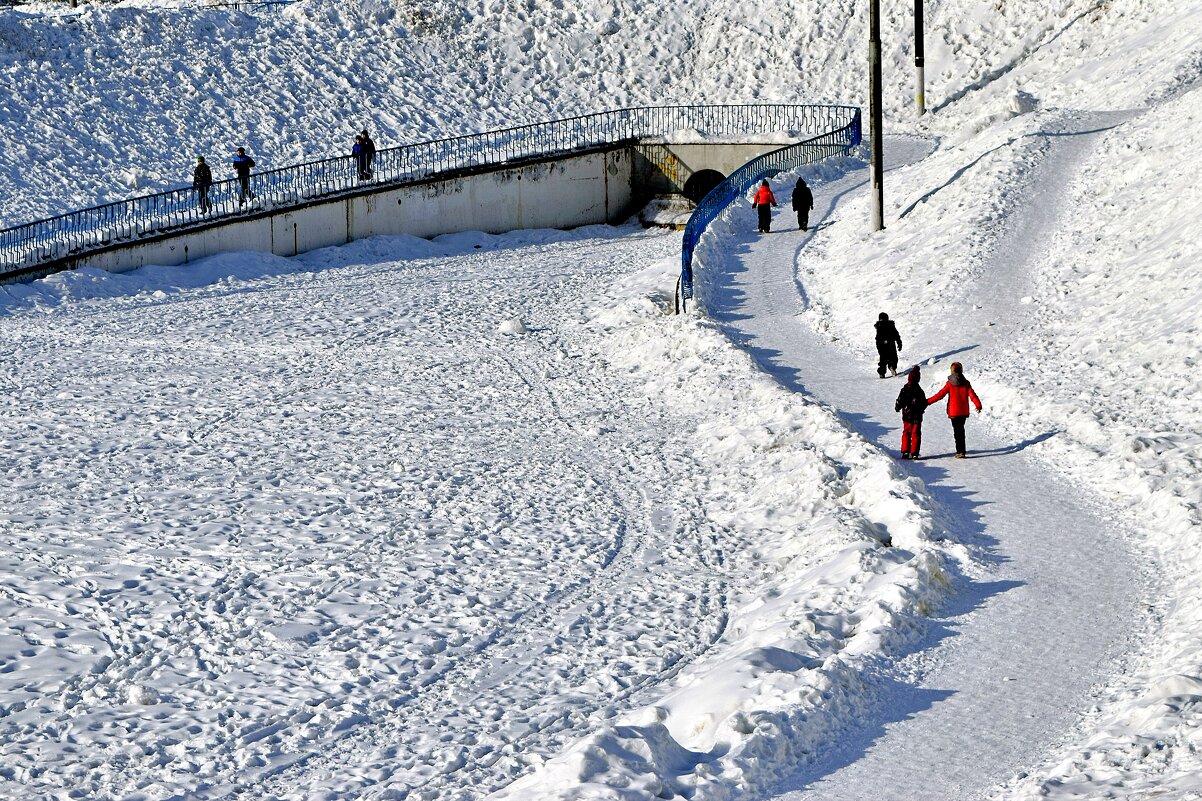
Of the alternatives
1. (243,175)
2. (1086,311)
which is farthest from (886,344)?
(243,175)

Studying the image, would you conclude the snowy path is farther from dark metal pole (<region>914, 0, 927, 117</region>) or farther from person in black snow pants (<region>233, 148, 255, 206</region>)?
dark metal pole (<region>914, 0, 927, 117</region>)

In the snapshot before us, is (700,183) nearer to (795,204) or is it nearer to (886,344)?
(795,204)

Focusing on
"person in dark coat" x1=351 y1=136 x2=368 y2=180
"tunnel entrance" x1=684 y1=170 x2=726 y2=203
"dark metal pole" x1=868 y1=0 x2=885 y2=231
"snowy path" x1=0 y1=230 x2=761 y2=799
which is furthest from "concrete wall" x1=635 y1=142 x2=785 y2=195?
"snowy path" x1=0 y1=230 x2=761 y2=799

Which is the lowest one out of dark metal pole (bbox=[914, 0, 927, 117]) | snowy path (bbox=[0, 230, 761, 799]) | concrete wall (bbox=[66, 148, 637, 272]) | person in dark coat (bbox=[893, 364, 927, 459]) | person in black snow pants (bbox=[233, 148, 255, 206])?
snowy path (bbox=[0, 230, 761, 799])

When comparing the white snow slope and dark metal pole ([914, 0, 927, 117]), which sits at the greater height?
dark metal pole ([914, 0, 927, 117])

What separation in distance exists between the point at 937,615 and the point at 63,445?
1288cm

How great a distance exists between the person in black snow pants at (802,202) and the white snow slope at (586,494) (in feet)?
3.12

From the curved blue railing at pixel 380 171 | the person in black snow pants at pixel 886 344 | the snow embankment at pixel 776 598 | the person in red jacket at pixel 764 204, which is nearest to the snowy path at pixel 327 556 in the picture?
the snow embankment at pixel 776 598

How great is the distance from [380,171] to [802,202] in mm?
11552

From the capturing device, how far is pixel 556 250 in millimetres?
37375

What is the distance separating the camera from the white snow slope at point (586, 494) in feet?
39.2

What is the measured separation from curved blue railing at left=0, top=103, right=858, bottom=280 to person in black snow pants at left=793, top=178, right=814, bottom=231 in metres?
9.99

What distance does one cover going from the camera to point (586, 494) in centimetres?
1894

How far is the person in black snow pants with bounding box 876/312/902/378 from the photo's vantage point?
2172 cm
